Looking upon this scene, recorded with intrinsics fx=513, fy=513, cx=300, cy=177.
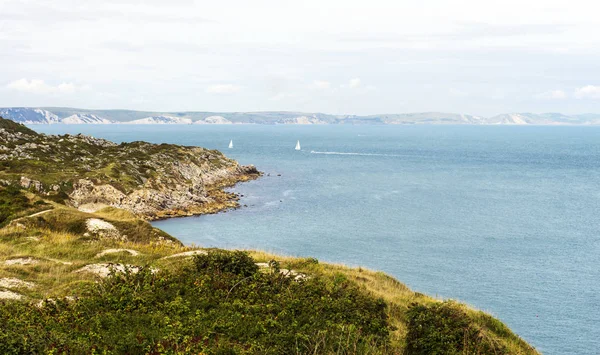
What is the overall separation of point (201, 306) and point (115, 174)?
72590 millimetres

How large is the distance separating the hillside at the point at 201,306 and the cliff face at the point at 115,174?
3177 cm

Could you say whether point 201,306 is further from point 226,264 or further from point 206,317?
point 226,264

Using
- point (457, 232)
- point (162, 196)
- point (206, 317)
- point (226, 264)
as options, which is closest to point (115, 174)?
point (162, 196)

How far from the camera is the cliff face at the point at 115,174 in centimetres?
7138

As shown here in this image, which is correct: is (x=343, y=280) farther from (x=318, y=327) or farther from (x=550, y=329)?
(x=550, y=329)

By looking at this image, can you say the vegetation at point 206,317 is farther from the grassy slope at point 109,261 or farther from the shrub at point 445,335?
the grassy slope at point 109,261

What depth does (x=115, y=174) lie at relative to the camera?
83125 millimetres

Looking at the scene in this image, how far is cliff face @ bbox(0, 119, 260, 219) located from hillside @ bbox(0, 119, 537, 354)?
31.8m

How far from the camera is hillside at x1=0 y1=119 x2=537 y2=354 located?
1315 cm

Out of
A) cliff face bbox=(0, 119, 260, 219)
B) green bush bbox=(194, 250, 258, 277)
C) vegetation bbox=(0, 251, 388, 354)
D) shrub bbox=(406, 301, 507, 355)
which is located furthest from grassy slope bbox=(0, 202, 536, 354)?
cliff face bbox=(0, 119, 260, 219)

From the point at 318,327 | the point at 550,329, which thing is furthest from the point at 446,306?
the point at 550,329

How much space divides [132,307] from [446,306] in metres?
9.57

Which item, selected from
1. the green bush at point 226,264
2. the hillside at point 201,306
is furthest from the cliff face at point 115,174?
the green bush at point 226,264

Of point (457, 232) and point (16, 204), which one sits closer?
point (16, 204)
